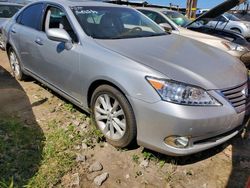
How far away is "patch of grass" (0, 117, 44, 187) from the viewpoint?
9.62 feet

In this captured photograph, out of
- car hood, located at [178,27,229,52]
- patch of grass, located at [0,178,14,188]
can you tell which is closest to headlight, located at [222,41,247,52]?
car hood, located at [178,27,229,52]

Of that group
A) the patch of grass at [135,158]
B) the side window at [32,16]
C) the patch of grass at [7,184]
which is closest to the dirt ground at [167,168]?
the patch of grass at [135,158]

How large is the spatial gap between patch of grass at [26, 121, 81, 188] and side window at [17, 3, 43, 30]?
1684 mm

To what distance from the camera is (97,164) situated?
3197 mm

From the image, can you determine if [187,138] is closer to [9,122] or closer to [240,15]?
[9,122]

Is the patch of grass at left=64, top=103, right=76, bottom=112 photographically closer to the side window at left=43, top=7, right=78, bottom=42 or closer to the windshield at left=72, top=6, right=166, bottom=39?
the side window at left=43, top=7, right=78, bottom=42

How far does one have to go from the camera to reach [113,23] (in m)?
4.13

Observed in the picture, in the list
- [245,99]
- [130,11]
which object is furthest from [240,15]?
[245,99]

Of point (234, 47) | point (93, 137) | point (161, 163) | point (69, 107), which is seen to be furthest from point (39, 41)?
point (234, 47)

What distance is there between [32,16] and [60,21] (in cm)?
93

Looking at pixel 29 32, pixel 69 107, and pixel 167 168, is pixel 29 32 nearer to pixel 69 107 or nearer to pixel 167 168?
pixel 69 107

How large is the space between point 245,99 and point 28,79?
154 inches

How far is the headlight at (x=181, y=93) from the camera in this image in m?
2.84

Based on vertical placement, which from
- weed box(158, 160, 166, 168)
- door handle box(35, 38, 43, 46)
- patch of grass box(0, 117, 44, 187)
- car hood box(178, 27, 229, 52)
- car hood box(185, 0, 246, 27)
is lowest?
weed box(158, 160, 166, 168)
